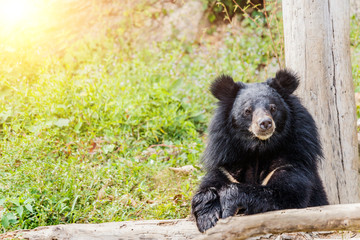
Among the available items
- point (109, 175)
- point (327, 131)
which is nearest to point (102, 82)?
point (109, 175)

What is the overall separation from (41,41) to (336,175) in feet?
17.7

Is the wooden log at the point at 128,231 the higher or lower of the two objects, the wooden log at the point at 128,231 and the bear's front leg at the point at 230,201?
the lower

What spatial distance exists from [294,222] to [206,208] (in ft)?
2.43

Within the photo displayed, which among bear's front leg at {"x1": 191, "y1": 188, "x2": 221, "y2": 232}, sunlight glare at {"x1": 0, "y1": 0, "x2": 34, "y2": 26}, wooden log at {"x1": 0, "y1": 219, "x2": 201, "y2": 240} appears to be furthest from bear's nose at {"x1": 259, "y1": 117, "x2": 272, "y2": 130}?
sunlight glare at {"x1": 0, "y1": 0, "x2": 34, "y2": 26}

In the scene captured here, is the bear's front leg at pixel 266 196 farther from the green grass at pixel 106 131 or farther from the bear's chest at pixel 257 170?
the green grass at pixel 106 131

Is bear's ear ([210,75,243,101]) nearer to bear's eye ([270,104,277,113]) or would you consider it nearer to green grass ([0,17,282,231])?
bear's eye ([270,104,277,113])

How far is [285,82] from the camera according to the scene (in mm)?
3547

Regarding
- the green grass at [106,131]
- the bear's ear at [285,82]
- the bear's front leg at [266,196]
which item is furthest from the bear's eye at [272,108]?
the green grass at [106,131]

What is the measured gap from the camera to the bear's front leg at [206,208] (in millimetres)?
2945

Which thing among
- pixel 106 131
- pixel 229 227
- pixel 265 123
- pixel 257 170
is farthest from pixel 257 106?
pixel 106 131

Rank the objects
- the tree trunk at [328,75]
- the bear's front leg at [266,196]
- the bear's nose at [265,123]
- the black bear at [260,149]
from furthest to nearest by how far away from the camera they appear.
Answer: the tree trunk at [328,75]
the bear's nose at [265,123]
the black bear at [260,149]
the bear's front leg at [266,196]

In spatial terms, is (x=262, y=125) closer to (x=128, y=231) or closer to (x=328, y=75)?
(x=328, y=75)

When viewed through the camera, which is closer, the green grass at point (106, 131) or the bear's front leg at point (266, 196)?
the bear's front leg at point (266, 196)

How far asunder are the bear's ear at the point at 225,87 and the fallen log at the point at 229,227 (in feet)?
3.86
